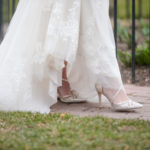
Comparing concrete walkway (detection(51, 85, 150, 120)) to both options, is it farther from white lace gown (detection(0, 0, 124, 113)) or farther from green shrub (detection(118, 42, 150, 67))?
green shrub (detection(118, 42, 150, 67))

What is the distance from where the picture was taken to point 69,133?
2508mm

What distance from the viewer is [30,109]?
10.7ft

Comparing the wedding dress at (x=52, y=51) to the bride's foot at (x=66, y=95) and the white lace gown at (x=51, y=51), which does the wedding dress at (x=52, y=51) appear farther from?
the bride's foot at (x=66, y=95)

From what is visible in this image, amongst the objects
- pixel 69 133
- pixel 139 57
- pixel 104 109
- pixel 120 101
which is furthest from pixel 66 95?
pixel 139 57

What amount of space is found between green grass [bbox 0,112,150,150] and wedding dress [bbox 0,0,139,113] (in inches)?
11.6

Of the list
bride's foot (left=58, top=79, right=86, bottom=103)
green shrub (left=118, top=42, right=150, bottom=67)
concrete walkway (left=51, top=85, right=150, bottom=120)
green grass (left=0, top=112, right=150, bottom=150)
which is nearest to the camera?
green grass (left=0, top=112, right=150, bottom=150)

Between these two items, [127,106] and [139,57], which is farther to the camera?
[139,57]

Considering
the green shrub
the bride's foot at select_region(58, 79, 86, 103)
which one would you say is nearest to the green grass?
the bride's foot at select_region(58, 79, 86, 103)

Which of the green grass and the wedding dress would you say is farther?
the wedding dress

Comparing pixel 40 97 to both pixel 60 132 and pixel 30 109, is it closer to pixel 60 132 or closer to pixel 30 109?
pixel 30 109

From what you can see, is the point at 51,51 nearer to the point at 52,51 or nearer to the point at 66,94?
the point at 52,51

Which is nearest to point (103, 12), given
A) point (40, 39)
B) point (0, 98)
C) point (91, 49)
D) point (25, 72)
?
point (91, 49)

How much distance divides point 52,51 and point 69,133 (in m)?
0.88

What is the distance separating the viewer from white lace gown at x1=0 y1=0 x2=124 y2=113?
3203 mm
